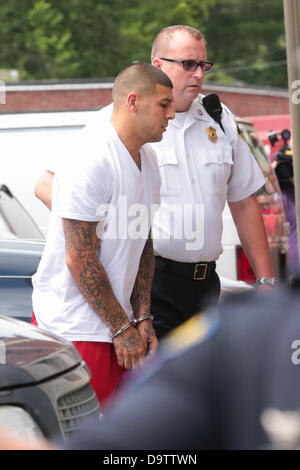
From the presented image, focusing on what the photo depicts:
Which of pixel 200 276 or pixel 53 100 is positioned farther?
pixel 53 100

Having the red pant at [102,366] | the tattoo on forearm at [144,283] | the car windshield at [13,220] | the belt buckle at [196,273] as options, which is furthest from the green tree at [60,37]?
the red pant at [102,366]

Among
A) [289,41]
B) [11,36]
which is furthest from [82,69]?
[289,41]

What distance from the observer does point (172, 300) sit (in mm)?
4199

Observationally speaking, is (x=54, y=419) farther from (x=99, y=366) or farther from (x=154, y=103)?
(x=154, y=103)

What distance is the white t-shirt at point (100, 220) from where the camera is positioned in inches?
133

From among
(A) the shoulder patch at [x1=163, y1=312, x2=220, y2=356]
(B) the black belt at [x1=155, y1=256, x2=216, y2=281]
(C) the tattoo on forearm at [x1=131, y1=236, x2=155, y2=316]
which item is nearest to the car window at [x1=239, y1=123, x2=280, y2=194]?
(B) the black belt at [x1=155, y1=256, x2=216, y2=281]

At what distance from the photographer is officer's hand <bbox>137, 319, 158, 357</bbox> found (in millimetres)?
3596

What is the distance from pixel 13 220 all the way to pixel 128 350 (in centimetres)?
254

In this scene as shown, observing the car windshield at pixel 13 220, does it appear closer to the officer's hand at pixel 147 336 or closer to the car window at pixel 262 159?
the officer's hand at pixel 147 336

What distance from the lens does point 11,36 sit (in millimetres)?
35000

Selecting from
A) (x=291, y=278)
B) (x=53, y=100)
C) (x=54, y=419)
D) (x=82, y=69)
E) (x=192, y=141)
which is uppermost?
(x=82, y=69)

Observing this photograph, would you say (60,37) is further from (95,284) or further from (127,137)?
(95,284)

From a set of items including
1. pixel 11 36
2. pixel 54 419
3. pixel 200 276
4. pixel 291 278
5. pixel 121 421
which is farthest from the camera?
pixel 11 36

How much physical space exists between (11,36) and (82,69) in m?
3.02
